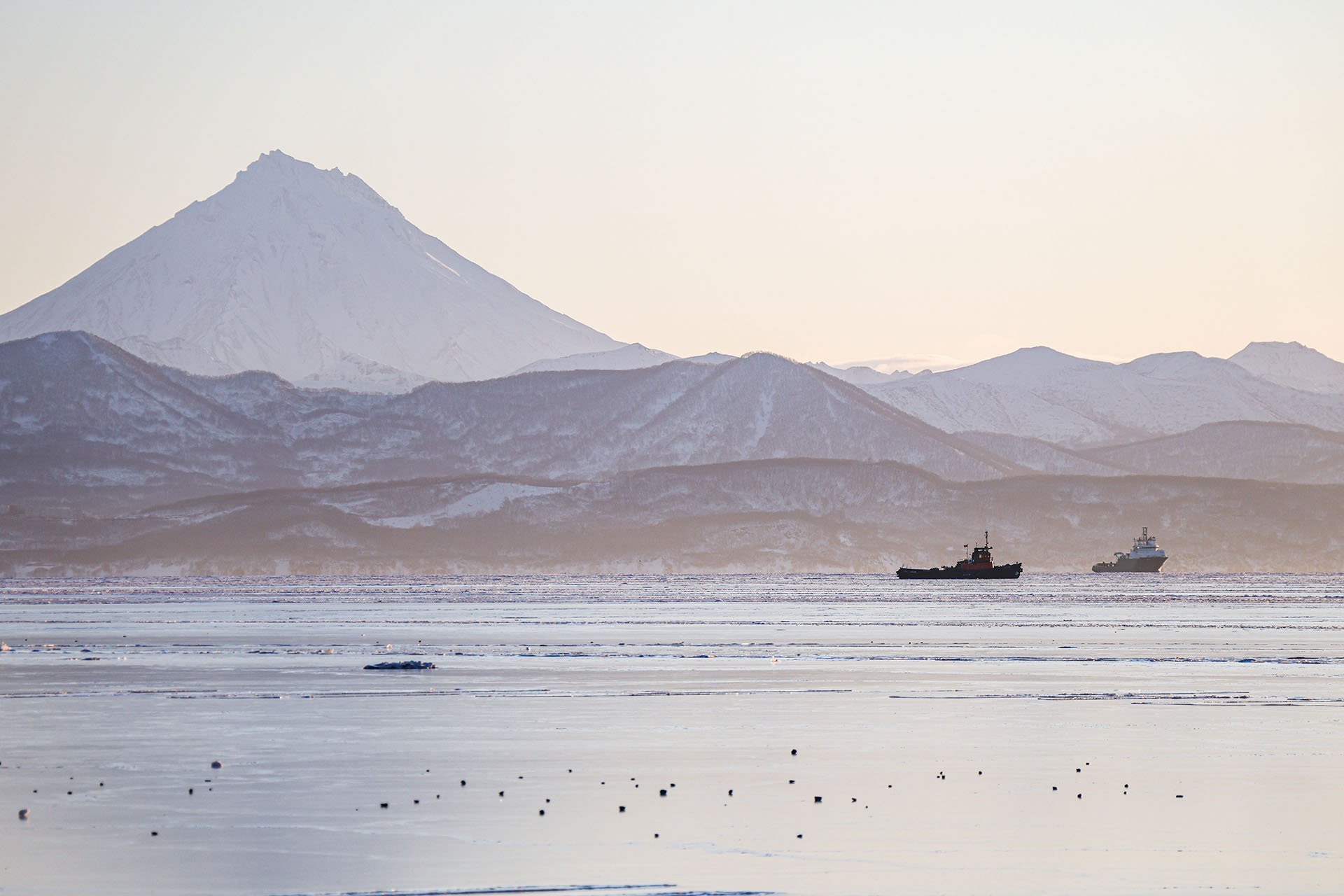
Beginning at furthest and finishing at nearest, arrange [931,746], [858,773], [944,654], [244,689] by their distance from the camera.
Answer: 1. [944,654]
2. [244,689]
3. [931,746]
4. [858,773]

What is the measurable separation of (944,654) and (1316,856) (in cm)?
5246

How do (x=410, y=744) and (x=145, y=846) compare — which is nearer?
(x=145, y=846)

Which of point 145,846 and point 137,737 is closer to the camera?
point 145,846

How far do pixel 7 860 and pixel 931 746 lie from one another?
931 inches

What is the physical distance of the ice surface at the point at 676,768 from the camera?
1283 inches

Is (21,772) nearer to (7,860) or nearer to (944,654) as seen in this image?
(7,860)

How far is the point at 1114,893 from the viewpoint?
3052cm

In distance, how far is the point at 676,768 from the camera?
44625 mm

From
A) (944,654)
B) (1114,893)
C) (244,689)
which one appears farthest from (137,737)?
(944,654)

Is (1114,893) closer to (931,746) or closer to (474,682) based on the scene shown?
(931,746)

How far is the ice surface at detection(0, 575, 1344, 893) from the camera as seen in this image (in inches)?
1283

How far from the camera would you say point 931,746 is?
4881 centimetres

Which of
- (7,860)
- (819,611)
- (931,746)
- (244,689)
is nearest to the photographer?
(7,860)

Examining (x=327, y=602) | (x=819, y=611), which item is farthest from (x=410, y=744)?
(x=327, y=602)
